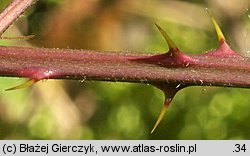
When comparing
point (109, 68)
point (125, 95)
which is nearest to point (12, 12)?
point (109, 68)

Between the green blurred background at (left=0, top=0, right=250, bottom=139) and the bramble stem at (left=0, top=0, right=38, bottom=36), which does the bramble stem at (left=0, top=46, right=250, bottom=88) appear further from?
the green blurred background at (left=0, top=0, right=250, bottom=139)

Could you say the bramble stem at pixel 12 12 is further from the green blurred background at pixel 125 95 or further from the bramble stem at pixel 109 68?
the green blurred background at pixel 125 95

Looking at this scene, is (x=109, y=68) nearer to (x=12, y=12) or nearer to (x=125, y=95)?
(x=12, y=12)

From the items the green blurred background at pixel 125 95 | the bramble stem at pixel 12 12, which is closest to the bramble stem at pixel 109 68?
the bramble stem at pixel 12 12

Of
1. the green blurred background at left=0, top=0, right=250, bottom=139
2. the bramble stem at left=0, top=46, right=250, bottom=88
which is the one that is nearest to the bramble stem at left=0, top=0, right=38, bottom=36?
the bramble stem at left=0, top=46, right=250, bottom=88

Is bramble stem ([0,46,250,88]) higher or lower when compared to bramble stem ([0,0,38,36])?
lower

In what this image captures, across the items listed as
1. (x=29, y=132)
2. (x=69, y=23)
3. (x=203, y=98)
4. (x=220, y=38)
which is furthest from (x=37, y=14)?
(x=220, y=38)

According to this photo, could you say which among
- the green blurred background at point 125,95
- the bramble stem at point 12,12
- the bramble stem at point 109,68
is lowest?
the green blurred background at point 125,95

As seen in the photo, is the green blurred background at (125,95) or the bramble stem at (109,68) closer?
the bramble stem at (109,68)

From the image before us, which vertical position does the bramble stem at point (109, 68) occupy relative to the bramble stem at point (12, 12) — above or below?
below

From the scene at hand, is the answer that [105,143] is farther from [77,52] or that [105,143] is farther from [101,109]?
[77,52]
